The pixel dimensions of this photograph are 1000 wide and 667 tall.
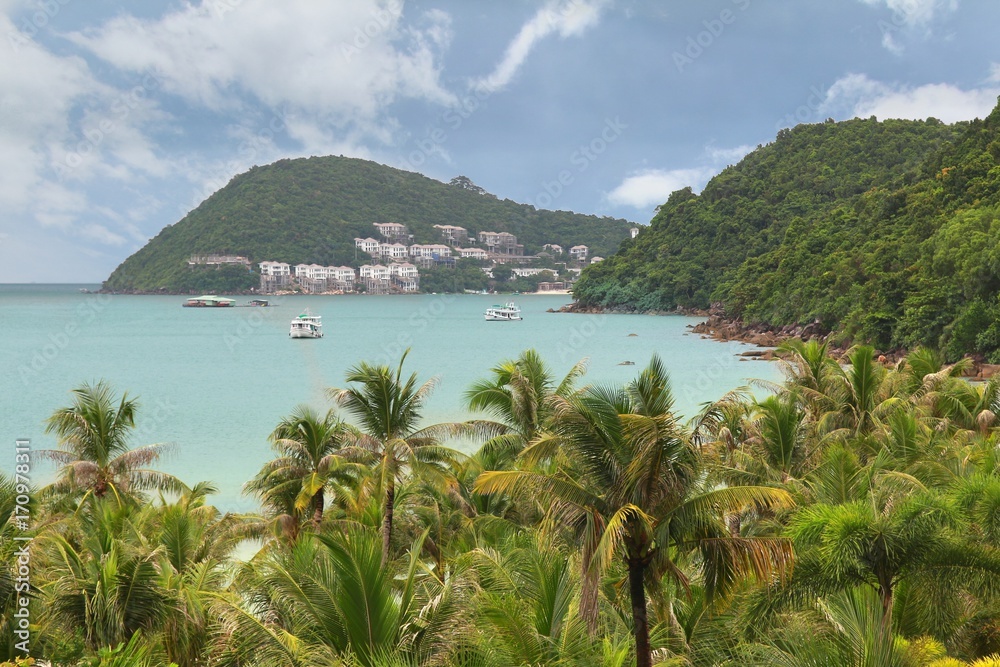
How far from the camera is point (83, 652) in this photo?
7.89 meters

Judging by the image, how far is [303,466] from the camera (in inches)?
608

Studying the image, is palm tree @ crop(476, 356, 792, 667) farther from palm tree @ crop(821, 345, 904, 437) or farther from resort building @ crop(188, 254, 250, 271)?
resort building @ crop(188, 254, 250, 271)

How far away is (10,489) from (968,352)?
46.9 metres

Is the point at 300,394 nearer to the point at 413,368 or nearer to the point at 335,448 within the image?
the point at 413,368

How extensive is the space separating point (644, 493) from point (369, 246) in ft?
622

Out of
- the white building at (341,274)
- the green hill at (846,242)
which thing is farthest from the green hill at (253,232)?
the green hill at (846,242)

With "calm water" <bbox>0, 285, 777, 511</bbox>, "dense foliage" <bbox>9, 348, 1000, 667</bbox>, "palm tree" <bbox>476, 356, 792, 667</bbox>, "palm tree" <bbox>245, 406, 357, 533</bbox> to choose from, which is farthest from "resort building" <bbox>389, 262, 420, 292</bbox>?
"palm tree" <bbox>476, 356, 792, 667</bbox>

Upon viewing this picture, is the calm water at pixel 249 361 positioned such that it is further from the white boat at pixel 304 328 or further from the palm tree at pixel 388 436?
the palm tree at pixel 388 436

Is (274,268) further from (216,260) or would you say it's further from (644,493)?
(644,493)

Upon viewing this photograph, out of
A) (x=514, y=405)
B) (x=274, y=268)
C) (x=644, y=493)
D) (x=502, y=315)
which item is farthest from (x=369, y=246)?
(x=644, y=493)

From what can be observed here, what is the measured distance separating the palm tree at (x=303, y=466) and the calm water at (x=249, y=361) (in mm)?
8765

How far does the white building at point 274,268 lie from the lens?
16238 centimetres

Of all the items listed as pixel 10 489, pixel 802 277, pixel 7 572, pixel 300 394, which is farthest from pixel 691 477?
pixel 802 277

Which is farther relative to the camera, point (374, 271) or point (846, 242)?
point (374, 271)
